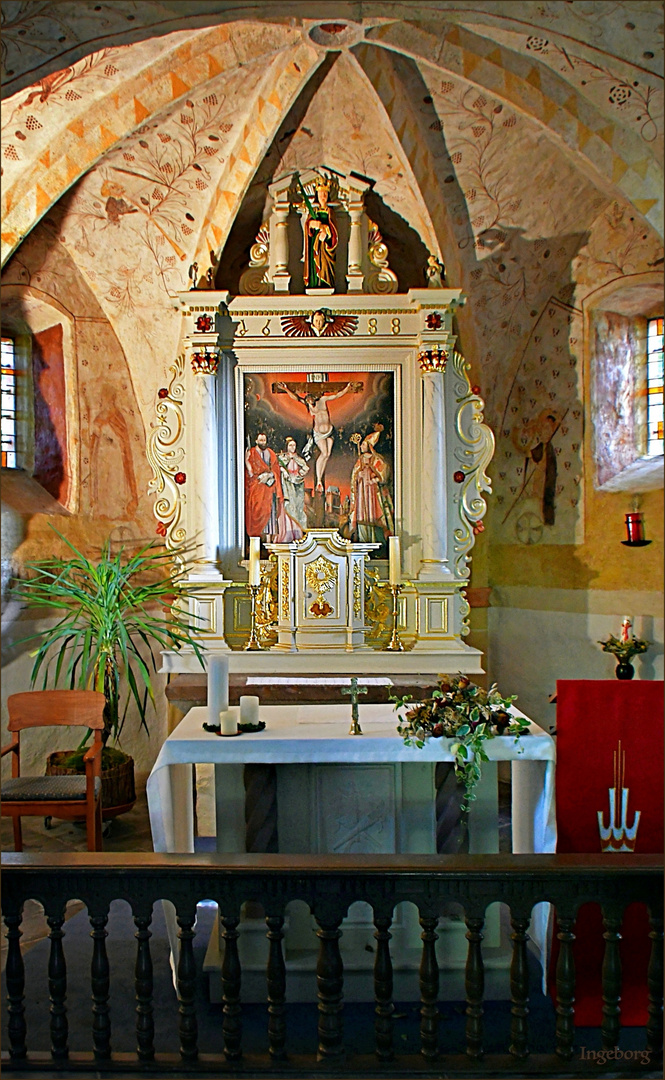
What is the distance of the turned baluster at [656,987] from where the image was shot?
2641mm

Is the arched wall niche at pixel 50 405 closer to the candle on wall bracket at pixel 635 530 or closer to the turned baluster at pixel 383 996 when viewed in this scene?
the candle on wall bracket at pixel 635 530

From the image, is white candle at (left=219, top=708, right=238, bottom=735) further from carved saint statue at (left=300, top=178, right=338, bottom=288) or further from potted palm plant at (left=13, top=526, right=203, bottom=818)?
carved saint statue at (left=300, top=178, right=338, bottom=288)

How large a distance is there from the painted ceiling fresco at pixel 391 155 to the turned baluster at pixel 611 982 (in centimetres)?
479

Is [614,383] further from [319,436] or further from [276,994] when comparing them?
[276,994]

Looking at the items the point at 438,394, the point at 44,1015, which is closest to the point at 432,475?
the point at 438,394

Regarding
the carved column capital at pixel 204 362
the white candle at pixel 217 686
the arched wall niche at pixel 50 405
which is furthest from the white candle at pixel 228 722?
the arched wall niche at pixel 50 405

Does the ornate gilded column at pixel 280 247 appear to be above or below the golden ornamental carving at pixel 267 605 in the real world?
above

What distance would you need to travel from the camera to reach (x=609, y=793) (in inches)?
137

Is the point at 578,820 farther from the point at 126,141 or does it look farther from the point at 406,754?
the point at 126,141

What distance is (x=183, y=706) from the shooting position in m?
6.09

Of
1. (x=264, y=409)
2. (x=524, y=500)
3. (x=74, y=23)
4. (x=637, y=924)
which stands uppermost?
(x=74, y=23)

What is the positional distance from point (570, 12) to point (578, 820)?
4.50 m

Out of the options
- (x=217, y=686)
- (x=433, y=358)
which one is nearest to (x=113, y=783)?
(x=217, y=686)

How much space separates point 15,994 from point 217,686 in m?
1.58
